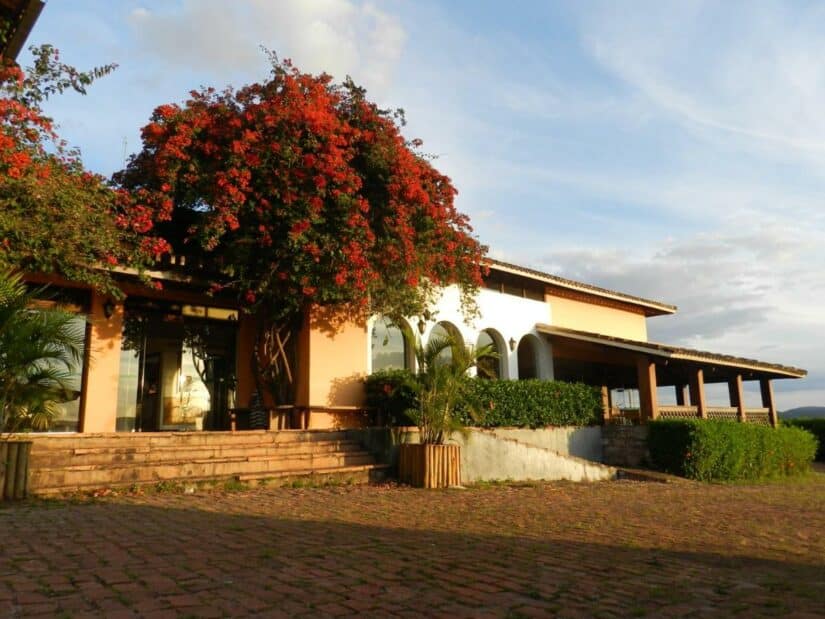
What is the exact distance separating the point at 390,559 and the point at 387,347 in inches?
416

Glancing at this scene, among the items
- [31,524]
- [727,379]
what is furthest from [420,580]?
[727,379]

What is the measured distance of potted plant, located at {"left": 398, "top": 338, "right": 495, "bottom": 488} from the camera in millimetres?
10195

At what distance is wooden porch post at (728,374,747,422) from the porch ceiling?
0.21 metres

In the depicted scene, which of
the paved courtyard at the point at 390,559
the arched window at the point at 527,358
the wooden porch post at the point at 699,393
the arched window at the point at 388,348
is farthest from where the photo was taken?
the arched window at the point at 527,358

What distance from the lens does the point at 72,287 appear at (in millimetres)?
11734

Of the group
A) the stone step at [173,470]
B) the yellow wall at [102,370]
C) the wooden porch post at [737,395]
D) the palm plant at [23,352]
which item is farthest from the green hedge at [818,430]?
the palm plant at [23,352]

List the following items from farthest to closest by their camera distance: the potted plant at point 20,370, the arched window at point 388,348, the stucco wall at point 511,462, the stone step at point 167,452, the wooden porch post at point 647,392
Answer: the wooden porch post at point 647,392 < the arched window at point 388,348 < the stucco wall at point 511,462 < the stone step at point 167,452 < the potted plant at point 20,370

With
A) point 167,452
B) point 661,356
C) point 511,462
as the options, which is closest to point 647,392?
point 661,356

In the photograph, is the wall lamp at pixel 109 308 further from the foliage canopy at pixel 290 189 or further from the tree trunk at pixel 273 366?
the tree trunk at pixel 273 366

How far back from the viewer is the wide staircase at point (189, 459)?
26.1 ft

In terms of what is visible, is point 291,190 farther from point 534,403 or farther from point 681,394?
point 681,394

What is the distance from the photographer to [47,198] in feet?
30.2

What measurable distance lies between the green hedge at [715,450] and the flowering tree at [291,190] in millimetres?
6954

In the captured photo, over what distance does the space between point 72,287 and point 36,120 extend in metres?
3.58
